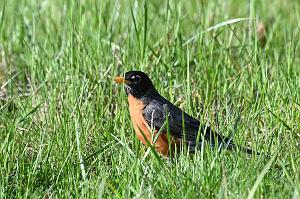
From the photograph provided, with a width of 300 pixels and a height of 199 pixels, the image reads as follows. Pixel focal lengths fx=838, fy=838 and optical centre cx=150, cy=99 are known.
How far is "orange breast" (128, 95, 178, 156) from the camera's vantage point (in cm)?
441

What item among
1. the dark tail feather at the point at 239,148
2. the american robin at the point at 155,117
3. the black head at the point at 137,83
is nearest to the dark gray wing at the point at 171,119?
the american robin at the point at 155,117

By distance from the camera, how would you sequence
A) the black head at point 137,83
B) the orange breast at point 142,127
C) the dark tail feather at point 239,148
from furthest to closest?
the black head at point 137,83
the orange breast at point 142,127
the dark tail feather at point 239,148

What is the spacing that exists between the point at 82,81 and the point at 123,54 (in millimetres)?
505

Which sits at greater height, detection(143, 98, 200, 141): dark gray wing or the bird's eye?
the bird's eye

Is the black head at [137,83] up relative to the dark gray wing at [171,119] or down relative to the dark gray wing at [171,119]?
up

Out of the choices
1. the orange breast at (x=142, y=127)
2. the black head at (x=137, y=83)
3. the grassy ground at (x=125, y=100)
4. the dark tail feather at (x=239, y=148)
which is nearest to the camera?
the grassy ground at (x=125, y=100)

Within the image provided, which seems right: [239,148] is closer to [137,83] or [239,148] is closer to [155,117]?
[155,117]

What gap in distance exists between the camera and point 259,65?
4992mm

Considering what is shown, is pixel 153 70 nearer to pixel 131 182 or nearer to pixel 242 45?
pixel 242 45

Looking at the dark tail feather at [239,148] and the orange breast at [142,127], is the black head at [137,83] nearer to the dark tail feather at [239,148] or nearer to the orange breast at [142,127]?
the orange breast at [142,127]

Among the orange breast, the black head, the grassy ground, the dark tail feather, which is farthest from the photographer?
the black head

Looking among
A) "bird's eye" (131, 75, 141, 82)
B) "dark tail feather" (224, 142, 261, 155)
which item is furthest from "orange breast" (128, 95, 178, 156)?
"dark tail feather" (224, 142, 261, 155)

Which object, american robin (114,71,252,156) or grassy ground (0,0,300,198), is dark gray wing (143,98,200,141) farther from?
grassy ground (0,0,300,198)

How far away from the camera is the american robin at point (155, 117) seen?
4.41m
